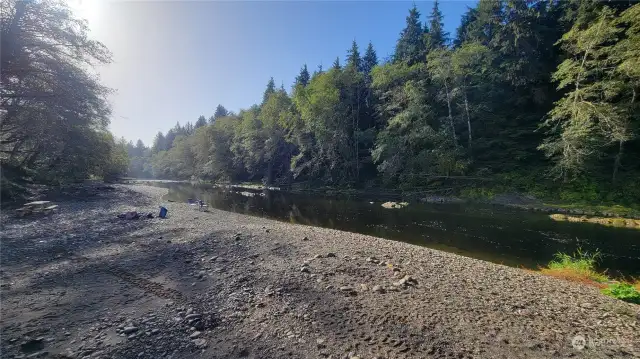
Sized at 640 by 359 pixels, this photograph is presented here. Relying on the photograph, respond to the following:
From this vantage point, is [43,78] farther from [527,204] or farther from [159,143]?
[159,143]

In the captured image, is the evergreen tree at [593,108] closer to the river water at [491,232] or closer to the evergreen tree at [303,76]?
the river water at [491,232]

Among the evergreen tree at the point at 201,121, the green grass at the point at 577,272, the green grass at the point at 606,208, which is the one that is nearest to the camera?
the green grass at the point at 577,272

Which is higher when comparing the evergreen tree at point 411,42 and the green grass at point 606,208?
the evergreen tree at point 411,42

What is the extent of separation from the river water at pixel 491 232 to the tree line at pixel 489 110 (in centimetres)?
926

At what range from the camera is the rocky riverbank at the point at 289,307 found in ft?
13.9

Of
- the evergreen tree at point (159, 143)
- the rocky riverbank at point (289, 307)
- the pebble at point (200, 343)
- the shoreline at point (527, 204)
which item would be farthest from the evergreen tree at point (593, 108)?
the evergreen tree at point (159, 143)

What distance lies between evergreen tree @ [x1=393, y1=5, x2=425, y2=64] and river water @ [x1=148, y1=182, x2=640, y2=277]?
96.6 ft

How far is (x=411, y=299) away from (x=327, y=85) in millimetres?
41709

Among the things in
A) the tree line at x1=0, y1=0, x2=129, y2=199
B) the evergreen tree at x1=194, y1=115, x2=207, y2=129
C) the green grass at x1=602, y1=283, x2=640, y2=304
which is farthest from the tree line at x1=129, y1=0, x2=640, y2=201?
the evergreen tree at x1=194, y1=115, x2=207, y2=129

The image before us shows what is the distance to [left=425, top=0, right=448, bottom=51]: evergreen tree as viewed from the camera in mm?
39838

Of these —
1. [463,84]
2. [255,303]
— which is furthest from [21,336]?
[463,84]

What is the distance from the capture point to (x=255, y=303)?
564 centimetres

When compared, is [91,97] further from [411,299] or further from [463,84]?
[463,84]

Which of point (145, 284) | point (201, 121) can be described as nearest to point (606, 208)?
point (145, 284)
